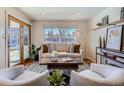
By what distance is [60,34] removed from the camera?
844cm

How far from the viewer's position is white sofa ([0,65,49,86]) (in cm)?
162

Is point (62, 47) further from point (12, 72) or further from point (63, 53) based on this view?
point (12, 72)

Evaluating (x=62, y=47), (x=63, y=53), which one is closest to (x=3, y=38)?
(x=63, y=53)

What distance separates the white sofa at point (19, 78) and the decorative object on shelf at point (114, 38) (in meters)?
2.48

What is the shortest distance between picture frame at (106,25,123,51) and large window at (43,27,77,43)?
3733mm

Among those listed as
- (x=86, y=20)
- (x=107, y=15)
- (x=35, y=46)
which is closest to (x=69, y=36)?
(x=86, y=20)

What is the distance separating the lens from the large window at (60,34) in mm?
8422

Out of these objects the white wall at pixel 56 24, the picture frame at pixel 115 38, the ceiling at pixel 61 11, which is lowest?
the picture frame at pixel 115 38

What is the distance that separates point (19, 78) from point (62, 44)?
4945mm

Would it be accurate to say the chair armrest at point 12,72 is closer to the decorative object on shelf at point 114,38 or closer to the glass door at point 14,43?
the decorative object on shelf at point 114,38

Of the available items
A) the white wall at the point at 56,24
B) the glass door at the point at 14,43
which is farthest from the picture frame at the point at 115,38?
the white wall at the point at 56,24

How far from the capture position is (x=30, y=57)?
7684 millimetres
